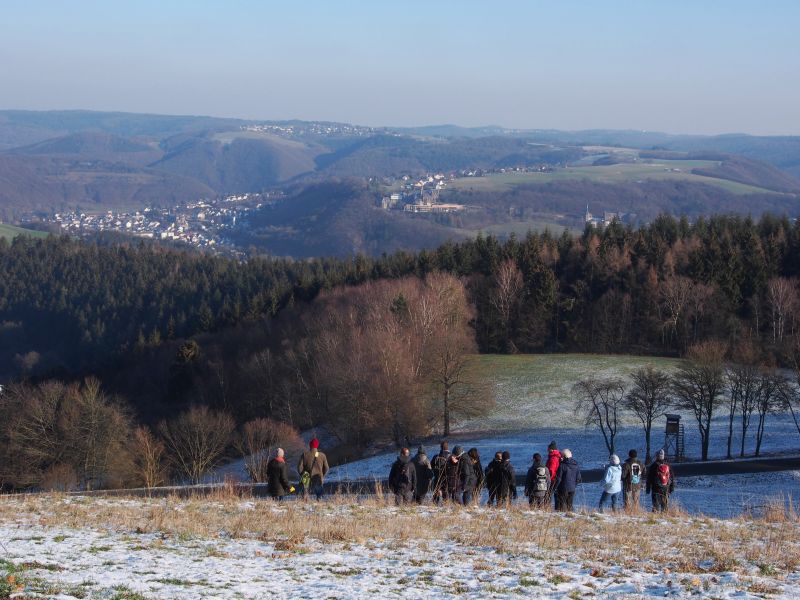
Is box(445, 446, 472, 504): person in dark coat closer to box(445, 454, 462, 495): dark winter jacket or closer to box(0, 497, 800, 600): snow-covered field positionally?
box(445, 454, 462, 495): dark winter jacket

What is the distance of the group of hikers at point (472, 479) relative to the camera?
16.4m

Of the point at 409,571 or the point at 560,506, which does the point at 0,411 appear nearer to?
the point at 560,506

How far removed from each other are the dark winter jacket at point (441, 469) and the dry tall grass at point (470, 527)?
1.14 metres

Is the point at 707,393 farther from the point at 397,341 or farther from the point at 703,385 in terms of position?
the point at 397,341

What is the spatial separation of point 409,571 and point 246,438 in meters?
36.0

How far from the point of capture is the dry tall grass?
37.2 feet

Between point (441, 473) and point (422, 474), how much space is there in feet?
1.26

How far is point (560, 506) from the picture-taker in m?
16.8

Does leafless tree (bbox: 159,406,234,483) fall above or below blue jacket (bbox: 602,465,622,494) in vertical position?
below

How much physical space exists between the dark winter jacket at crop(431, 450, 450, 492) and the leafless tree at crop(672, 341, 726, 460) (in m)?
19.9

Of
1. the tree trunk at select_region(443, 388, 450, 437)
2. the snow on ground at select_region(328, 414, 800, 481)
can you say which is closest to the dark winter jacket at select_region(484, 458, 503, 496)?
the snow on ground at select_region(328, 414, 800, 481)

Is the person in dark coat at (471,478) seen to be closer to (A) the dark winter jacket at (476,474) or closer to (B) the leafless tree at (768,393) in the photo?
(A) the dark winter jacket at (476,474)

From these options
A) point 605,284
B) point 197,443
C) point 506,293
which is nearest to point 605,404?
point 197,443

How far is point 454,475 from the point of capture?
54.7 feet
